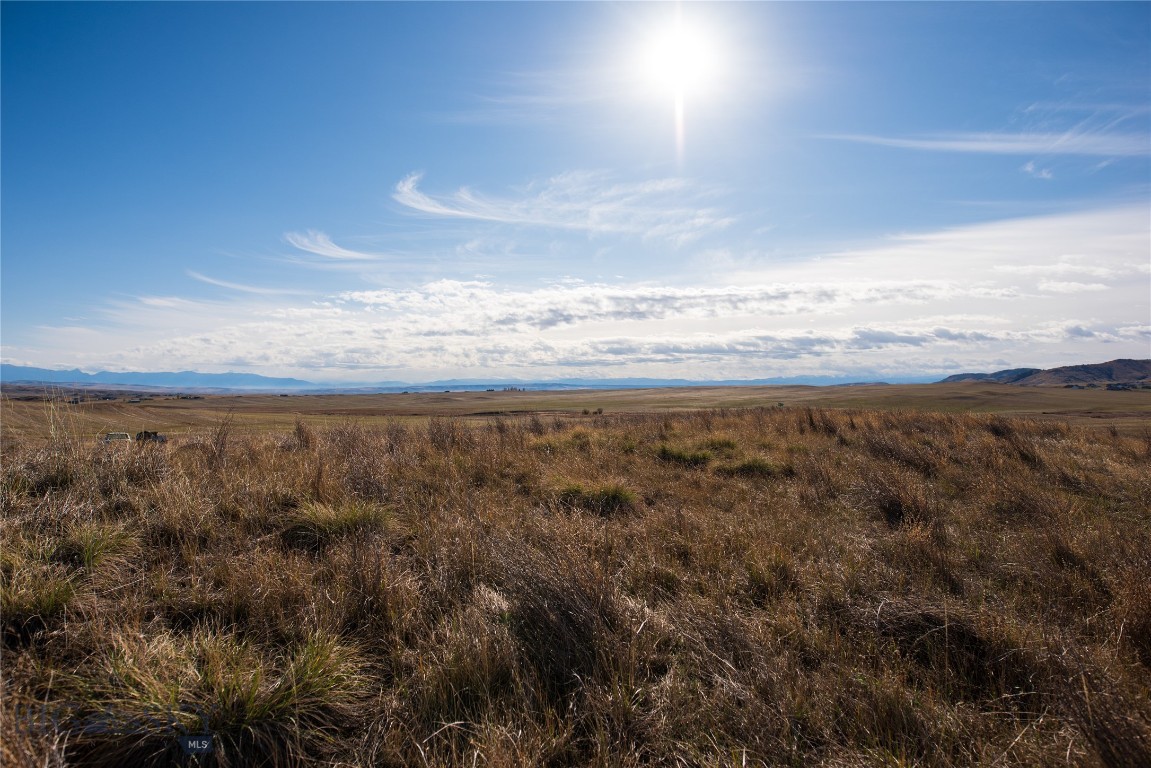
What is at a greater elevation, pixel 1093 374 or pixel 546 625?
pixel 1093 374

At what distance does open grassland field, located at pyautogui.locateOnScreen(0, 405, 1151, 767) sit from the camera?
263 cm

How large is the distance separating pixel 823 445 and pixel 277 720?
12859 mm

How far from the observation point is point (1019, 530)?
6410 millimetres

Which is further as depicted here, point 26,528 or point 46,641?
point 26,528

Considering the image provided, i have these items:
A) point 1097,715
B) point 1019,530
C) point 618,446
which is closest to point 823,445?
point 618,446

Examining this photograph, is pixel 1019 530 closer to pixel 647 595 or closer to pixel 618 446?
pixel 647 595

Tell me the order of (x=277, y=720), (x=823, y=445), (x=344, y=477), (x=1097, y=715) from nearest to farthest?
(x=1097, y=715)
(x=277, y=720)
(x=344, y=477)
(x=823, y=445)

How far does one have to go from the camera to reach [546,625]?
3.64 meters

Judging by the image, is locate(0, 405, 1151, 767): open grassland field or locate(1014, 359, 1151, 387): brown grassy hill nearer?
locate(0, 405, 1151, 767): open grassland field

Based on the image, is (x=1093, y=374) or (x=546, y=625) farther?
(x=1093, y=374)

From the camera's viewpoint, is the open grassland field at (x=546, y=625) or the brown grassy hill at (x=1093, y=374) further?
the brown grassy hill at (x=1093, y=374)

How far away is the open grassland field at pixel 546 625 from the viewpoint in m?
2.63

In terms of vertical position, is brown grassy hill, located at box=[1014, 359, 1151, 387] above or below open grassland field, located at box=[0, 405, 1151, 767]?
above

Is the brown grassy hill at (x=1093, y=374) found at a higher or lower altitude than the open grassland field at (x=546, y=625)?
higher
